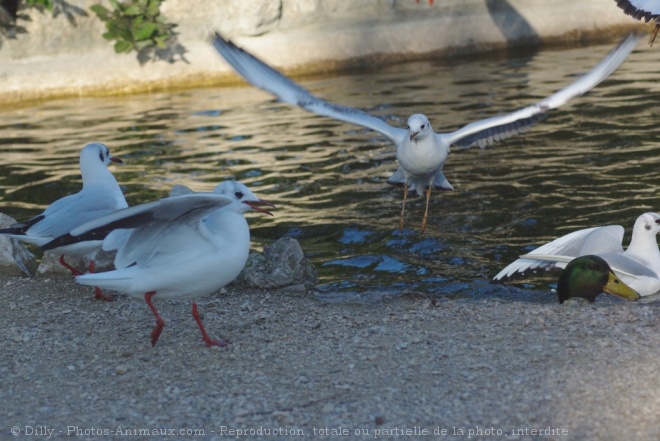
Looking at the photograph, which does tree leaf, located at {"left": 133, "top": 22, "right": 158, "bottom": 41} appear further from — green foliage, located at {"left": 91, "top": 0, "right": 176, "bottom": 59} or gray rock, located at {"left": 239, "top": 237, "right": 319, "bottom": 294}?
gray rock, located at {"left": 239, "top": 237, "right": 319, "bottom": 294}

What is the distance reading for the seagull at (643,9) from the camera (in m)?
6.10

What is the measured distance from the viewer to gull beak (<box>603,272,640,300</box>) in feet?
19.5

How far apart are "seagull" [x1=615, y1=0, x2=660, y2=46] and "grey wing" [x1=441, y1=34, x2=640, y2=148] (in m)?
1.08

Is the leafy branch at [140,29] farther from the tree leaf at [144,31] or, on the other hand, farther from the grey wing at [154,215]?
the grey wing at [154,215]

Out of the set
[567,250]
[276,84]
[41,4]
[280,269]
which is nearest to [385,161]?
[276,84]

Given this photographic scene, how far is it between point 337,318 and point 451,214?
3444 millimetres

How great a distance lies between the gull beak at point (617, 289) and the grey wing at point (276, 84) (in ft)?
9.50

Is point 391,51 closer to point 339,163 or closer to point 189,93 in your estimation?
point 189,93

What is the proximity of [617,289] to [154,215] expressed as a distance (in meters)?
2.89

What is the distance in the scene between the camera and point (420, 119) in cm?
811

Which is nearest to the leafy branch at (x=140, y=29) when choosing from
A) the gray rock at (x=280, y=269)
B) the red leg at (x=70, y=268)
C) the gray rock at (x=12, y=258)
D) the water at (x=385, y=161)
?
the water at (x=385, y=161)

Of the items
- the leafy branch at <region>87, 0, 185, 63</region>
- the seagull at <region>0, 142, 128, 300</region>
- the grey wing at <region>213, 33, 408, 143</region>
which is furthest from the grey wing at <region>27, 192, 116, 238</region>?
the leafy branch at <region>87, 0, 185, 63</region>

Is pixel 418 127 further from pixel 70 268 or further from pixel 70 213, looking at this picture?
pixel 70 213

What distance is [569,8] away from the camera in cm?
1725
